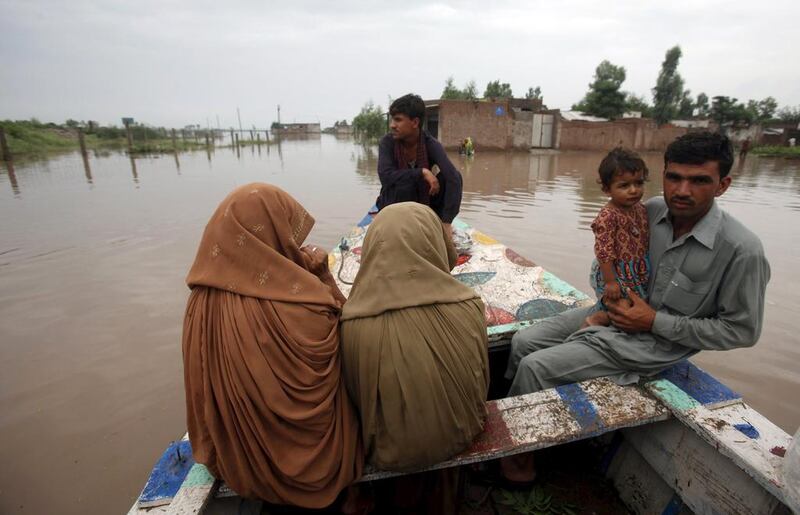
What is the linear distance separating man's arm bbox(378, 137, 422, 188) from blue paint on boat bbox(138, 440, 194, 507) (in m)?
2.45

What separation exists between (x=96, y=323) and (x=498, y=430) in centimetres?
456

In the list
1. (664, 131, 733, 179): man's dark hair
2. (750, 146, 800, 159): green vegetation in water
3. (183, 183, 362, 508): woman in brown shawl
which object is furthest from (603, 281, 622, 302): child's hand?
(750, 146, 800, 159): green vegetation in water

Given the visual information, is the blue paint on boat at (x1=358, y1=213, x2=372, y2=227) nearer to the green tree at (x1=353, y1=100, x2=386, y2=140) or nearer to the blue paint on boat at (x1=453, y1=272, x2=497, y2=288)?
the blue paint on boat at (x1=453, y1=272, x2=497, y2=288)

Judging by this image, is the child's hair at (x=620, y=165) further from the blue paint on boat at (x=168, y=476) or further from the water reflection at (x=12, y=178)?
the water reflection at (x=12, y=178)

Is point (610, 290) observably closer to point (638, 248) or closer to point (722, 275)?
point (638, 248)

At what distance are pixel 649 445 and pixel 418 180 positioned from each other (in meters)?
2.42

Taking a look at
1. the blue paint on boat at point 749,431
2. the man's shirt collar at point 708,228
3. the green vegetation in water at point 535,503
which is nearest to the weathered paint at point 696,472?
the blue paint on boat at point 749,431

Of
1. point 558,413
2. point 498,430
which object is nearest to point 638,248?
point 558,413

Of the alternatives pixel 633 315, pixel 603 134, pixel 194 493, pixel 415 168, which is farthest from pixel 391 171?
pixel 603 134

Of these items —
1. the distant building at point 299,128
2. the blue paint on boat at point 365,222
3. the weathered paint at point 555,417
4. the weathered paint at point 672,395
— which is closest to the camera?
the weathered paint at point 555,417

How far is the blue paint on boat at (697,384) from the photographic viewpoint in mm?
1774

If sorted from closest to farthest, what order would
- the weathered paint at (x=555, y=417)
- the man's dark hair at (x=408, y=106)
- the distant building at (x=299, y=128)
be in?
the weathered paint at (x=555, y=417) < the man's dark hair at (x=408, y=106) < the distant building at (x=299, y=128)

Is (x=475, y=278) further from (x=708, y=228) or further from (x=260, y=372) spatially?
(x=260, y=372)

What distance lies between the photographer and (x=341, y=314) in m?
1.58
